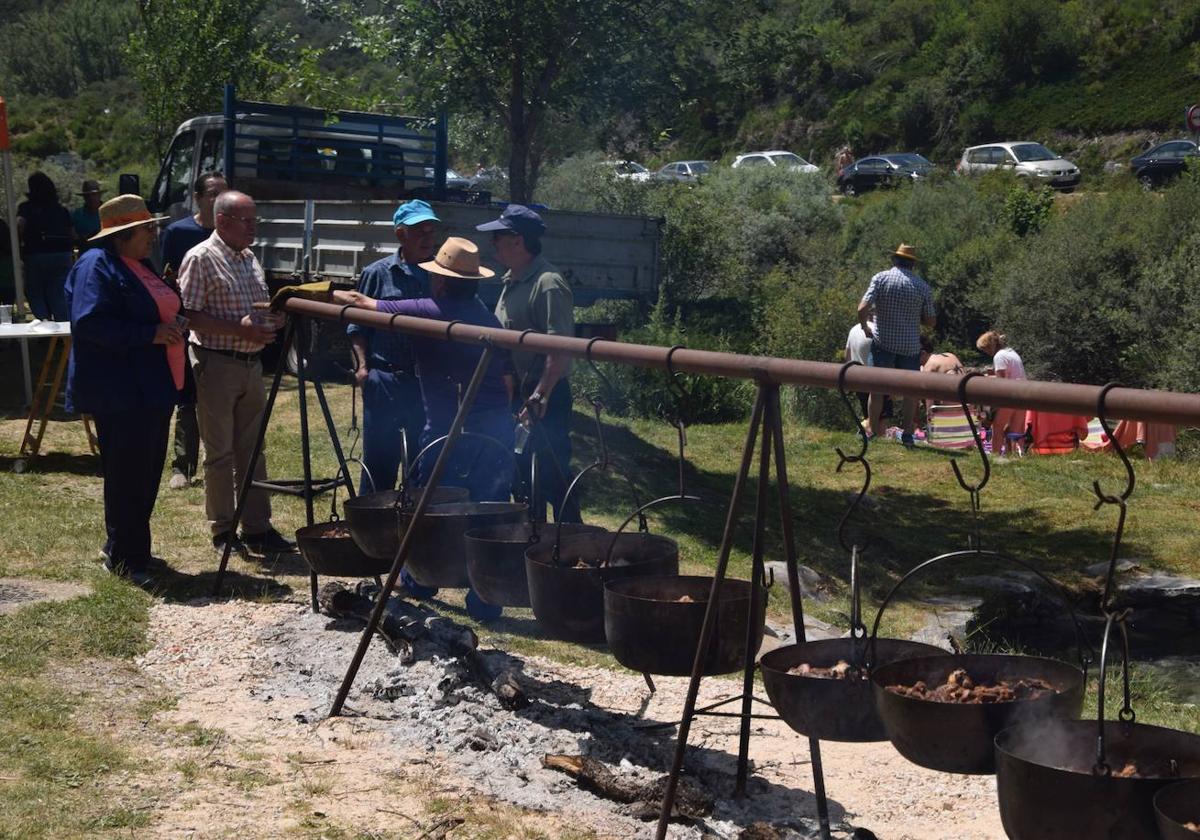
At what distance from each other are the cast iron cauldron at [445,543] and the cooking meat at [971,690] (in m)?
2.16

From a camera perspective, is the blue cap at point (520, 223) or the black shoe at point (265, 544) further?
the black shoe at point (265, 544)

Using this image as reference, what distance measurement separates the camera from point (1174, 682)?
28.8ft

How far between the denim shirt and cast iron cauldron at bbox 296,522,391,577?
109 centimetres

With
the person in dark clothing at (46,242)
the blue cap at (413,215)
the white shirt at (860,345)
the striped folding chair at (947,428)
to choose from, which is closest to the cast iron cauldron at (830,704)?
the blue cap at (413,215)

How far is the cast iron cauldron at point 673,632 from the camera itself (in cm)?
416

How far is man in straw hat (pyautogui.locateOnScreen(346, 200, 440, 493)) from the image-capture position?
6859 mm

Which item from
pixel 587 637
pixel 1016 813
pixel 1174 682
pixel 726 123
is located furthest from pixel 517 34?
pixel 726 123

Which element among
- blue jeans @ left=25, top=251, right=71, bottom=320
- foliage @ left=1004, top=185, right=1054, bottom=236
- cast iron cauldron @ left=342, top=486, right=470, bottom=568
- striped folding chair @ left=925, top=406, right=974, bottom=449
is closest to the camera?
cast iron cauldron @ left=342, top=486, right=470, bottom=568

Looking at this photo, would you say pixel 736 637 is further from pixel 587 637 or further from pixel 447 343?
pixel 447 343

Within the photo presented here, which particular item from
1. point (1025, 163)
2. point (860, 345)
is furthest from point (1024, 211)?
point (860, 345)

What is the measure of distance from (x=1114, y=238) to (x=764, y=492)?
1662 centimetres

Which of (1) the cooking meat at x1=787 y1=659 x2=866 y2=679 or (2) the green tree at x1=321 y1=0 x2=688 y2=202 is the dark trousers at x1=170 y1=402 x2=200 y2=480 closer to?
(2) the green tree at x1=321 y1=0 x2=688 y2=202

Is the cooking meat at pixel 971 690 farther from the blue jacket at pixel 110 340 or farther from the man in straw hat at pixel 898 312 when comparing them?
the man in straw hat at pixel 898 312

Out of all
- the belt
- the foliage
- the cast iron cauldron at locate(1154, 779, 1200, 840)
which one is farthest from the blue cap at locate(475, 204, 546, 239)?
the foliage
